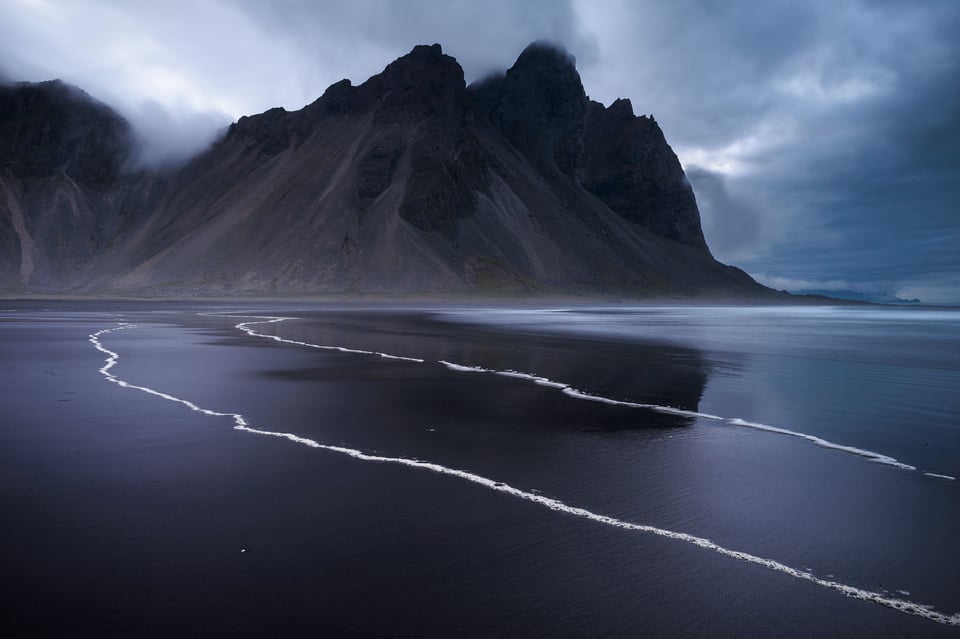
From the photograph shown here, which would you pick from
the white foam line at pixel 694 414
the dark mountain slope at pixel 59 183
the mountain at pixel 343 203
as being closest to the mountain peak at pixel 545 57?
the mountain at pixel 343 203

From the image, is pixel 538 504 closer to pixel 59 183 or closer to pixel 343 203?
pixel 343 203

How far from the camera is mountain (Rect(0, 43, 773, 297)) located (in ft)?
398

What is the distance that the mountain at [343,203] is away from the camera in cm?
12119

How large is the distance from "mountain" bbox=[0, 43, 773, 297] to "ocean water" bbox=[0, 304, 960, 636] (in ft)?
336

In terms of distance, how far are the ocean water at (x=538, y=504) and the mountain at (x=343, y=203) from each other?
10229 centimetres

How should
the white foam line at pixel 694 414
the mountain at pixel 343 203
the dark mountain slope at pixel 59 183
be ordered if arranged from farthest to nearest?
the dark mountain slope at pixel 59 183
the mountain at pixel 343 203
the white foam line at pixel 694 414

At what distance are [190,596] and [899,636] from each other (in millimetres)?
4885

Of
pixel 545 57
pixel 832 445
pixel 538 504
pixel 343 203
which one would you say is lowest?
pixel 538 504

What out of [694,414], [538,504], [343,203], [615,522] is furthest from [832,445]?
[343,203]

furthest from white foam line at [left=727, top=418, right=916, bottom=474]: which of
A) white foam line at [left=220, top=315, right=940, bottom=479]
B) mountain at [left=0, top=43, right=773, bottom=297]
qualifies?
mountain at [left=0, top=43, right=773, bottom=297]

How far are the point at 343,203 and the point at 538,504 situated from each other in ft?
416

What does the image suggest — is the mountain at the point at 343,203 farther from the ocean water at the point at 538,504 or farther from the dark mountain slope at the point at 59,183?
the ocean water at the point at 538,504

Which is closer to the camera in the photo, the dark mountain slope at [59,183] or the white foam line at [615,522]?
the white foam line at [615,522]

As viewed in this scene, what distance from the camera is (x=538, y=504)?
267 inches
